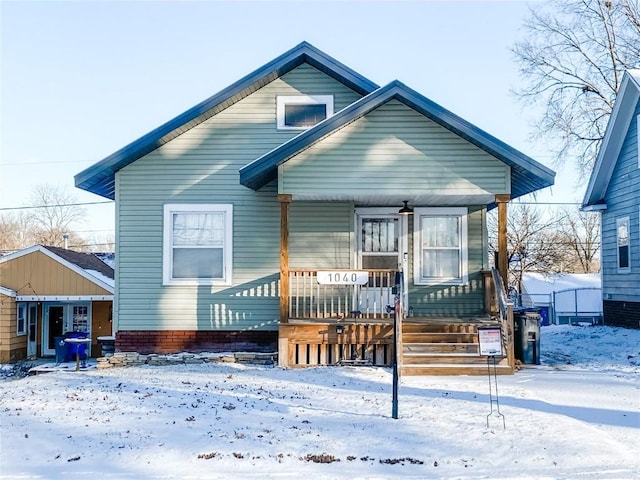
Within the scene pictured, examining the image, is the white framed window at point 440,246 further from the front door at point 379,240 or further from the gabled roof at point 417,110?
the gabled roof at point 417,110

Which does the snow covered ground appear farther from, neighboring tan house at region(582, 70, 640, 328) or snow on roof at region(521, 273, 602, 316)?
snow on roof at region(521, 273, 602, 316)

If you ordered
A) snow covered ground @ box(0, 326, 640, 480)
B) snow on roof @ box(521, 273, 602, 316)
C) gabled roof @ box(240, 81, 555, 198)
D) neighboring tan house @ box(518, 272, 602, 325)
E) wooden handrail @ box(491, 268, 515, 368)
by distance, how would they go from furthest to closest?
snow on roof @ box(521, 273, 602, 316) < neighboring tan house @ box(518, 272, 602, 325) < gabled roof @ box(240, 81, 555, 198) < wooden handrail @ box(491, 268, 515, 368) < snow covered ground @ box(0, 326, 640, 480)

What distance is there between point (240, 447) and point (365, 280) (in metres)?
5.96

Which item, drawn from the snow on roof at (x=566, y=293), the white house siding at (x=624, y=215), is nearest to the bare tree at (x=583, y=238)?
the snow on roof at (x=566, y=293)

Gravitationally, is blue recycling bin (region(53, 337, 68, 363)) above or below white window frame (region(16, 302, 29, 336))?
below

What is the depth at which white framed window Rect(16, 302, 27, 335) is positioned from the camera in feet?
69.2

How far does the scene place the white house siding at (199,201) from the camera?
1300 cm

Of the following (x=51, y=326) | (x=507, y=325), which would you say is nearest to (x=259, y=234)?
(x=507, y=325)

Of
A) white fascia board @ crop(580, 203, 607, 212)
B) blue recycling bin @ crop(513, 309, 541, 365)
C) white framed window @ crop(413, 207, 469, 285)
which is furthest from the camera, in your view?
white fascia board @ crop(580, 203, 607, 212)

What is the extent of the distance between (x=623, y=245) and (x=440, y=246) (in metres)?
7.43

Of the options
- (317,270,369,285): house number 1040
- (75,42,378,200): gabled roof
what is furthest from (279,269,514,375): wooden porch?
(75,42,378,200): gabled roof

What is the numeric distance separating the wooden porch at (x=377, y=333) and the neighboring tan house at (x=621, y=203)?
21.2 ft

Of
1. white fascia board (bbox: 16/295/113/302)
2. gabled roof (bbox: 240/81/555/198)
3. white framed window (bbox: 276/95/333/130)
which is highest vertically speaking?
white framed window (bbox: 276/95/333/130)

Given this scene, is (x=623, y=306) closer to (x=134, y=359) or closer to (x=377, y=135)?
(x=377, y=135)
